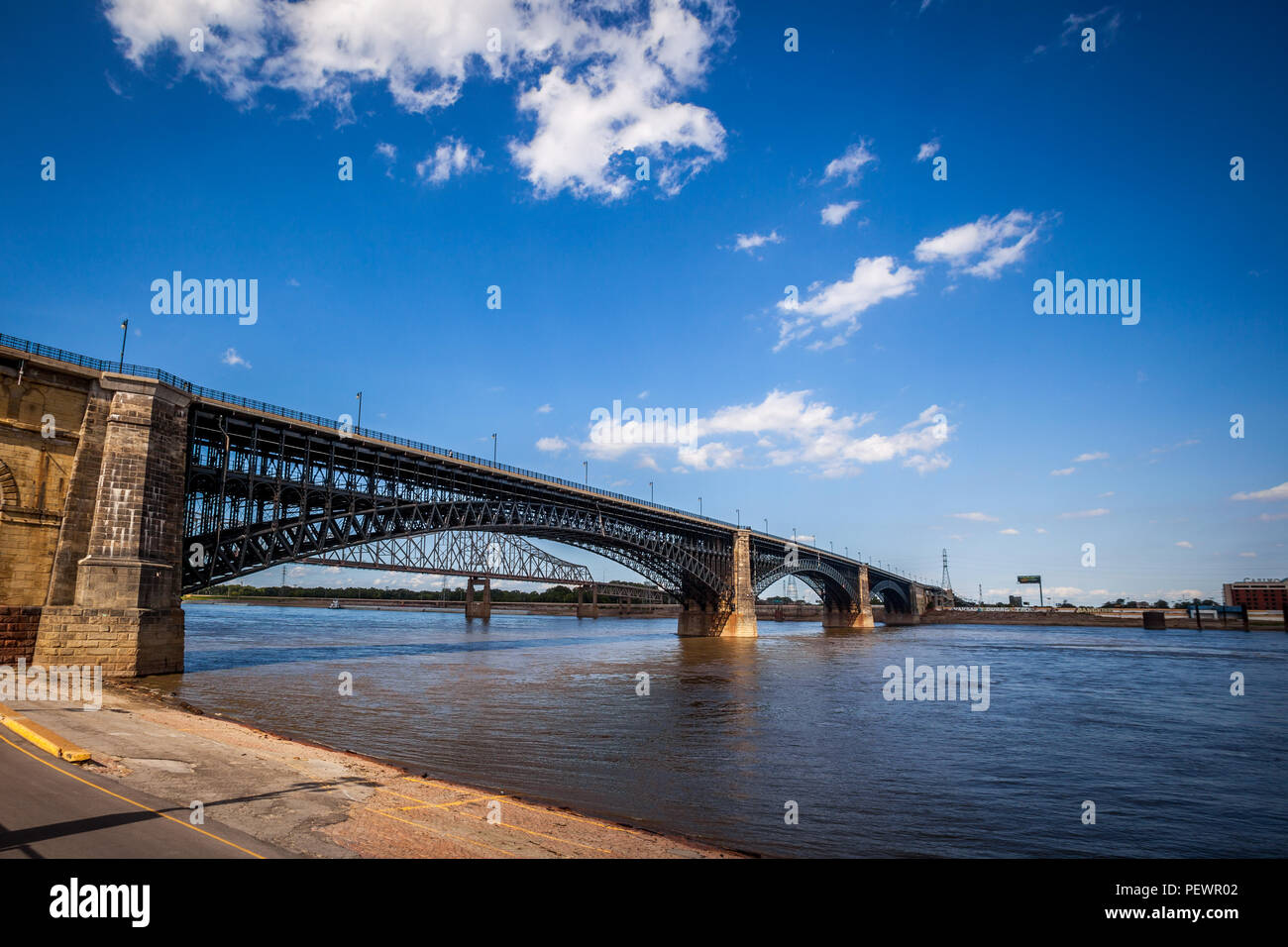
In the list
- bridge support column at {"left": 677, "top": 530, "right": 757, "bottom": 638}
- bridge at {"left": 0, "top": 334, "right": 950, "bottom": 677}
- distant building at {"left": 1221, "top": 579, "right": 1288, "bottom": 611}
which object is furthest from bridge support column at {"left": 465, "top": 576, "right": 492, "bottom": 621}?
distant building at {"left": 1221, "top": 579, "right": 1288, "bottom": 611}

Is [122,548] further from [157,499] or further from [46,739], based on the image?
[46,739]

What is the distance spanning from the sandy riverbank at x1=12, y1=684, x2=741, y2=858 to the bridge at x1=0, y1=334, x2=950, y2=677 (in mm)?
15338

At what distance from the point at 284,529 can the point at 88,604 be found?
15751mm

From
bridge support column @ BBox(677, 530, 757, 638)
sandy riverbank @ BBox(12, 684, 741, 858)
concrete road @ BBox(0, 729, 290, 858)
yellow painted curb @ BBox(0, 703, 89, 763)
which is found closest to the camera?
concrete road @ BBox(0, 729, 290, 858)

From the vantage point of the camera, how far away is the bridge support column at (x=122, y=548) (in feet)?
99.1

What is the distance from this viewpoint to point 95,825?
8906mm

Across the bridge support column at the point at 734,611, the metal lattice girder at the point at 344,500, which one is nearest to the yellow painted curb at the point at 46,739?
the metal lattice girder at the point at 344,500

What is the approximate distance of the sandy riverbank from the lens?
962 cm

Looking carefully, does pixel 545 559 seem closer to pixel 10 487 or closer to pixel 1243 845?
pixel 10 487

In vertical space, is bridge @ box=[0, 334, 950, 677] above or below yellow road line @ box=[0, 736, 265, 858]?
above

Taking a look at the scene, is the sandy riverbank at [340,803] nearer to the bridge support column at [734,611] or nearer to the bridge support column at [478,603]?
the bridge support column at [734,611]

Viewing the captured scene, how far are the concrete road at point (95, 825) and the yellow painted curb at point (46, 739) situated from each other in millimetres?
1146

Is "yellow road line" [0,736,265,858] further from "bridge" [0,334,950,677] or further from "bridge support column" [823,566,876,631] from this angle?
"bridge support column" [823,566,876,631]
